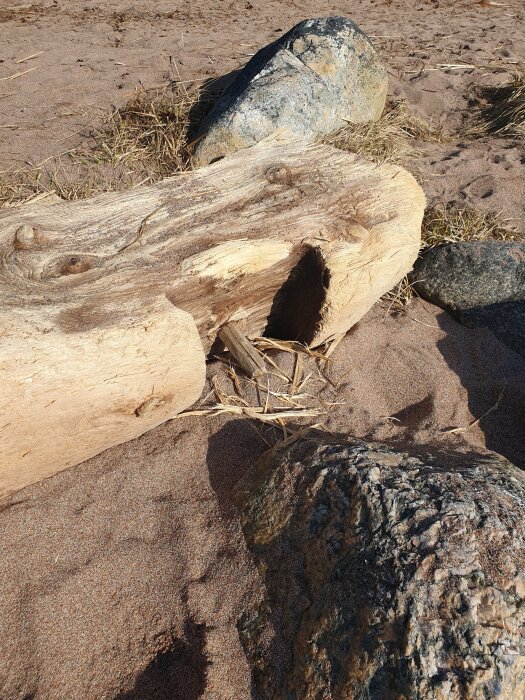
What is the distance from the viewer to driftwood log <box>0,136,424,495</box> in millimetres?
2086

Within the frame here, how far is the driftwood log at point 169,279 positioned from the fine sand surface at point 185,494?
0.18 meters

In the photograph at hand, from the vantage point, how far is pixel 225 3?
8.62 m

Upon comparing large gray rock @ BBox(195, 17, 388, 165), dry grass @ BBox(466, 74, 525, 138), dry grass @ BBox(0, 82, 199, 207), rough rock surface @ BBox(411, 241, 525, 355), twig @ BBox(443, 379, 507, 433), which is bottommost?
twig @ BBox(443, 379, 507, 433)

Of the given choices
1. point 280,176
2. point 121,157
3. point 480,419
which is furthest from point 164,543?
point 121,157

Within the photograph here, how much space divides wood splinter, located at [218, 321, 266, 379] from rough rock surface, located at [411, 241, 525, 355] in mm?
1339

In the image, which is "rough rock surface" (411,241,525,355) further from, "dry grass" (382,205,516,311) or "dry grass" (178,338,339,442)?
"dry grass" (178,338,339,442)

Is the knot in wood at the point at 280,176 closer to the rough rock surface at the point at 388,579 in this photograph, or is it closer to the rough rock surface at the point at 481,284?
the rough rock surface at the point at 481,284

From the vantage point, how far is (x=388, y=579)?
1658mm

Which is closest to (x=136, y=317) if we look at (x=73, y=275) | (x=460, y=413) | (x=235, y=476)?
(x=73, y=275)

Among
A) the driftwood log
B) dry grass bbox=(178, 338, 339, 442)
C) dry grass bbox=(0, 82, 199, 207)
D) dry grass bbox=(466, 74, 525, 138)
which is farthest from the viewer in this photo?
dry grass bbox=(466, 74, 525, 138)

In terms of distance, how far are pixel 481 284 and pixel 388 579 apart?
2301 millimetres

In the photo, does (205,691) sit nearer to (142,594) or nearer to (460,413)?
(142,594)

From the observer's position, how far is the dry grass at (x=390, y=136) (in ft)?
15.5

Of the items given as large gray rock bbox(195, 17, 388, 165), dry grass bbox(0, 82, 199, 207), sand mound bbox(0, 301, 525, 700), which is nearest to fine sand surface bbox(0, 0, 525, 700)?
sand mound bbox(0, 301, 525, 700)
